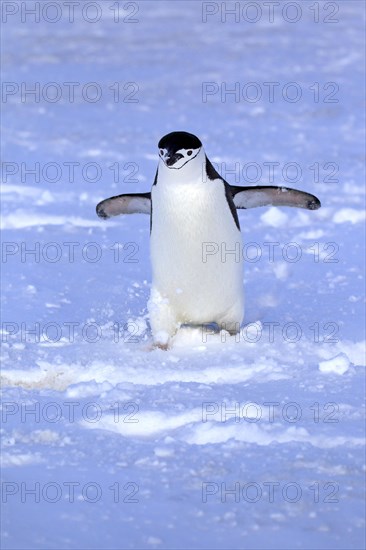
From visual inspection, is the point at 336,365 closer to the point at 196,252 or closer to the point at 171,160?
the point at 196,252

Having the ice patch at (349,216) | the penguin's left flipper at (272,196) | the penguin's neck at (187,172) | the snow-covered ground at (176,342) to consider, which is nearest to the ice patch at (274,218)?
the snow-covered ground at (176,342)

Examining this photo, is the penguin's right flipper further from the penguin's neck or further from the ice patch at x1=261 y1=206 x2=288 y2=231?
the ice patch at x1=261 y1=206 x2=288 y2=231

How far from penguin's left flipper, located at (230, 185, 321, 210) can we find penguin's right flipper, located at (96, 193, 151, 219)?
274mm

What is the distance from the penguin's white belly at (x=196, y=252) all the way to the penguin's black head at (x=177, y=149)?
0.11 meters

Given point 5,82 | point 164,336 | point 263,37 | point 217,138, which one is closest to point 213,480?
point 164,336

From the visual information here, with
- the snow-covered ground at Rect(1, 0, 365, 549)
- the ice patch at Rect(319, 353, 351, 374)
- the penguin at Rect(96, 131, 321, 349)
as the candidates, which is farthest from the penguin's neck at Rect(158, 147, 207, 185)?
the ice patch at Rect(319, 353, 351, 374)

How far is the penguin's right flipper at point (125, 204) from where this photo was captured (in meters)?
3.77

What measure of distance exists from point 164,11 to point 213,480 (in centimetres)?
913

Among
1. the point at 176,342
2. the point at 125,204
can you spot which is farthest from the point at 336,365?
the point at 125,204

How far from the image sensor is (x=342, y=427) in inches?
120

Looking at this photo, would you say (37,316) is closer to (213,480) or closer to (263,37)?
(213,480)

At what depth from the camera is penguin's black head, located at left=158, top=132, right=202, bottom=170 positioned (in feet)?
11.2

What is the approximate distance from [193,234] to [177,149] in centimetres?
29

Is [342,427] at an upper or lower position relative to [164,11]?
lower
